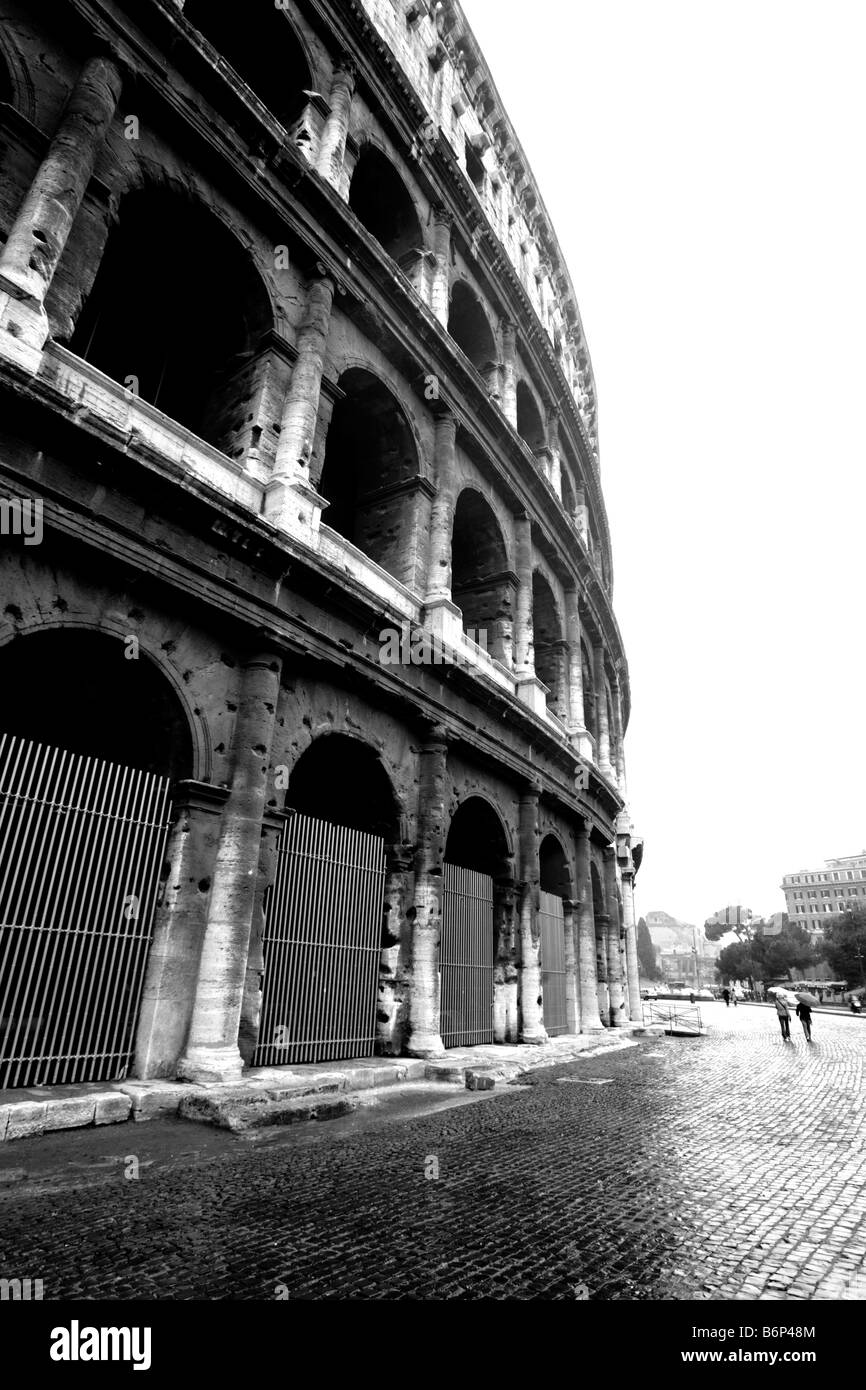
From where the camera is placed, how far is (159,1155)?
4074mm

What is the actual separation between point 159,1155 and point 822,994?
186 ft

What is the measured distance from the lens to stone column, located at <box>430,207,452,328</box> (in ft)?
38.9

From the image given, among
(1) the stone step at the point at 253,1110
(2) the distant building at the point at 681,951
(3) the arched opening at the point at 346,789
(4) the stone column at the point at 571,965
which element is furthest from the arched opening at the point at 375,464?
(2) the distant building at the point at 681,951

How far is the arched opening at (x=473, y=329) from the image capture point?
14.0 metres

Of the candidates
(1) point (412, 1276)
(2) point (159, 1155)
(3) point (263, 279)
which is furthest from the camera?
(3) point (263, 279)

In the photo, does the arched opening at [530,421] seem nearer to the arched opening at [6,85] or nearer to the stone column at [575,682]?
the stone column at [575,682]

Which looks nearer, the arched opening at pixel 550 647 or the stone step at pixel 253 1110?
the stone step at pixel 253 1110

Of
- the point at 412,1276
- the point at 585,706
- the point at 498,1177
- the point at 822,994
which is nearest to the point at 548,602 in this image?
the point at 585,706

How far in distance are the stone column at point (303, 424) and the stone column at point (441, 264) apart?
3.52 meters

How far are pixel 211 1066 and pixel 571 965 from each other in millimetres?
9078

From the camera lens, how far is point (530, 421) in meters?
16.3

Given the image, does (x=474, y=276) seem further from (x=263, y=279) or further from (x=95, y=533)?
(x=95, y=533)
